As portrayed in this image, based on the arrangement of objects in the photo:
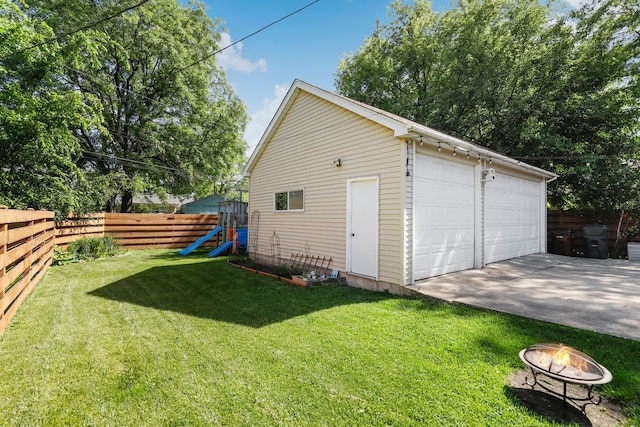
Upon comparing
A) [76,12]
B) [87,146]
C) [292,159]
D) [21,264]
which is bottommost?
[21,264]

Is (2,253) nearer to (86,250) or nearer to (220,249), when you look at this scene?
(86,250)

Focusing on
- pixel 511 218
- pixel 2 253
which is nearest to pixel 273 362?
pixel 2 253

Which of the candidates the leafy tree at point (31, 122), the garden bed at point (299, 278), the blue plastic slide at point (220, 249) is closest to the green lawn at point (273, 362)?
the garden bed at point (299, 278)

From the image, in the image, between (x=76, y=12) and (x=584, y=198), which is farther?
(x=76, y=12)

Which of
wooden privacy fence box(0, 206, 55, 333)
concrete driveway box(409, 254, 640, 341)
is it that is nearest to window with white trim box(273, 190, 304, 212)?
concrete driveway box(409, 254, 640, 341)

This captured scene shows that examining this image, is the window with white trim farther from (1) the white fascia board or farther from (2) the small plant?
(2) the small plant

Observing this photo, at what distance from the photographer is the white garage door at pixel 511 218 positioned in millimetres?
7699

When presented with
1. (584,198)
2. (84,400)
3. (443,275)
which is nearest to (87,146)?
(84,400)

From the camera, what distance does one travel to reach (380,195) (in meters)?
5.81

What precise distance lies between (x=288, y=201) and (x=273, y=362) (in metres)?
5.97

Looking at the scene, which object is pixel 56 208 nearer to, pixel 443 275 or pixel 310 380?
pixel 310 380

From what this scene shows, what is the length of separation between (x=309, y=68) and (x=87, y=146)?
12.7 m

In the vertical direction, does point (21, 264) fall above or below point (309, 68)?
below

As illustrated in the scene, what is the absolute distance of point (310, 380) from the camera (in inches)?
101
